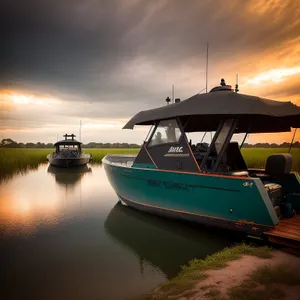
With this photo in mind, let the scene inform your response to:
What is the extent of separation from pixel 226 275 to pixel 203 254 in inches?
66.5

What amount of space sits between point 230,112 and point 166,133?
2109 mm

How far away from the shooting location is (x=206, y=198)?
5.43 meters

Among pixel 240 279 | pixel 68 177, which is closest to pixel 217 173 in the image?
pixel 240 279

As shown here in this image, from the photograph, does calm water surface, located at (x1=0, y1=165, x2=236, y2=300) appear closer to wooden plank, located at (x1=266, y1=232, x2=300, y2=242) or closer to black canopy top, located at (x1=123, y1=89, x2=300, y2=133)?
wooden plank, located at (x1=266, y1=232, x2=300, y2=242)

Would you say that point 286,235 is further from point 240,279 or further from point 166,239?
point 166,239

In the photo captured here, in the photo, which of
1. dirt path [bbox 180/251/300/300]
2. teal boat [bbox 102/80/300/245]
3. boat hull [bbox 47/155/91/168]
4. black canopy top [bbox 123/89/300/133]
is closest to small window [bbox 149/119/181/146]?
teal boat [bbox 102/80/300/245]

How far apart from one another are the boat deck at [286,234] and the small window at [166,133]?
10.0 feet

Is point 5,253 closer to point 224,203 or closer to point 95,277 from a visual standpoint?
point 95,277

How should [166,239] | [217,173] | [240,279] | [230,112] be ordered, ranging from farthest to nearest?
[166,239]
[217,173]
[230,112]
[240,279]

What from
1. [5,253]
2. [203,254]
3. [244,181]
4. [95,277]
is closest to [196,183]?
[244,181]

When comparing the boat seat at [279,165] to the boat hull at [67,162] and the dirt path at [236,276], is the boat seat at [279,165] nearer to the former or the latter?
the dirt path at [236,276]

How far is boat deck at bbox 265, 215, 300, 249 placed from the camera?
14.0 ft

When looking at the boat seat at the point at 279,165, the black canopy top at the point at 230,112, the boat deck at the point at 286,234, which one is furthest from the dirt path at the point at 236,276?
the black canopy top at the point at 230,112

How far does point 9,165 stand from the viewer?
70.6ft
